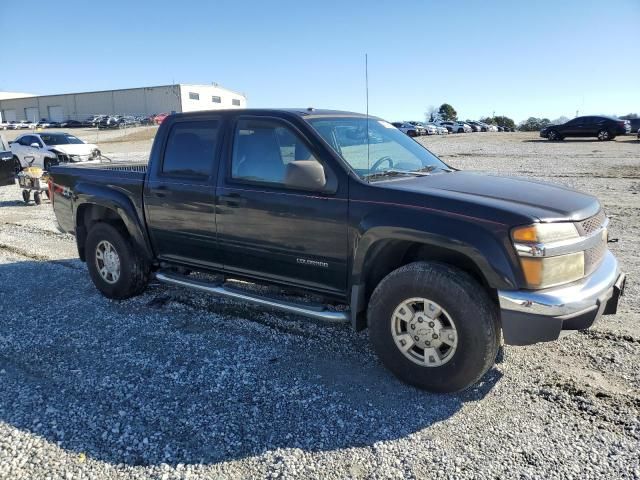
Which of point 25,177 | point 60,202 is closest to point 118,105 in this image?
point 25,177

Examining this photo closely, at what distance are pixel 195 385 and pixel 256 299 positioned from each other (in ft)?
2.88

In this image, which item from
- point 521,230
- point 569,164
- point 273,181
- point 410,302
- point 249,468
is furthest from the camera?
point 569,164

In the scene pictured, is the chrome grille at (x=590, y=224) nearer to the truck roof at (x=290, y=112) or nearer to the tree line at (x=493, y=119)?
the truck roof at (x=290, y=112)

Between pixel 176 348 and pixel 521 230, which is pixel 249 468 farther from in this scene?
pixel 521 230

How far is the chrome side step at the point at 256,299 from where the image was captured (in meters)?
3.86

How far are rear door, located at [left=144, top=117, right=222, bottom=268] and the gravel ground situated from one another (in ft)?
2.24

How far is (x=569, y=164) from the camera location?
17.7 meters

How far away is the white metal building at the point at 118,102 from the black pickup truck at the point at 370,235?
2911 inches

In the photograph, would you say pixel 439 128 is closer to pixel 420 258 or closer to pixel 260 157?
pixel 260 157

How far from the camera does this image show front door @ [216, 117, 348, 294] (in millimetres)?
3846

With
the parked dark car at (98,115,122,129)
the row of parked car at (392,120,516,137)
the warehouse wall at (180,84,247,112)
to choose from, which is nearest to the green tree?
the row of parked car at (392,120,516,137)

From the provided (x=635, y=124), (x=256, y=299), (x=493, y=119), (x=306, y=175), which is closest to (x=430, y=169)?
(x=306, y=175)

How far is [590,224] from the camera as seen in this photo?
11.3ft

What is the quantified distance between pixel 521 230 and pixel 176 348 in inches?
114
